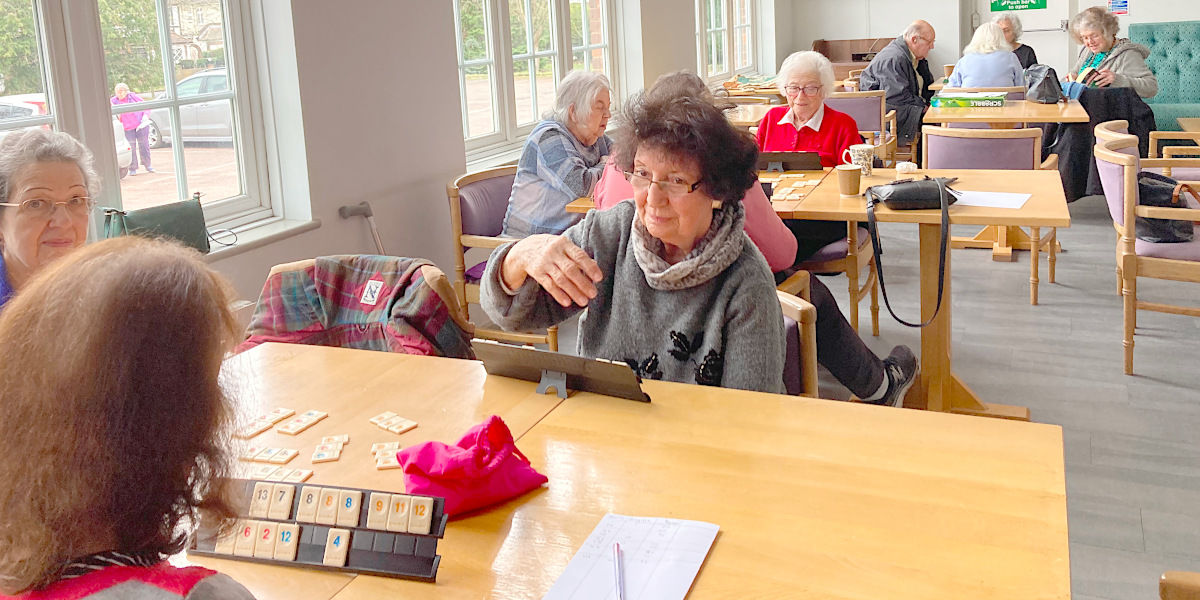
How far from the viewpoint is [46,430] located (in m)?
0.85

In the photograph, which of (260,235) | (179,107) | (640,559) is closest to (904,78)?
(260,235)

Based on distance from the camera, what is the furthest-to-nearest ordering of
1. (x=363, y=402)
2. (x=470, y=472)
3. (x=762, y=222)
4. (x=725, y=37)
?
(x=725, y=37) → (x=762, y=222) → (x=363, y=402) → (x=470, y=472)

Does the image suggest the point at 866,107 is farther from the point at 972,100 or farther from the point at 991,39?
the point at 991,39

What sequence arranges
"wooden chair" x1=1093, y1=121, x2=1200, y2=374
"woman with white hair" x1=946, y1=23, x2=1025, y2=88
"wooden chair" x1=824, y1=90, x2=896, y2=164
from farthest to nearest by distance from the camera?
"woman with white hair" x1=946, y1=23, x2=1025, y2=88
"wooden chair" x1=824, y1=90, x2=896, y2=164
"wooden chair" x1=1093, y1=121, x2=1200, y2=374

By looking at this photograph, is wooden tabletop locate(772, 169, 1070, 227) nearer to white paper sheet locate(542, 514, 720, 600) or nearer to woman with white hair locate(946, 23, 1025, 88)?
white paper sheet locate(542, 514, 720, 600)

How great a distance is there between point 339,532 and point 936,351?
2.68m

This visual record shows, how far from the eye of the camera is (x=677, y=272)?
85.0 inches

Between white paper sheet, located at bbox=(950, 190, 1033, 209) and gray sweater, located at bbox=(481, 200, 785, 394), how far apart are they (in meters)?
1.57

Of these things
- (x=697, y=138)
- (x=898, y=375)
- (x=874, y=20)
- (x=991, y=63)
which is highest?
(x=874, y=20)

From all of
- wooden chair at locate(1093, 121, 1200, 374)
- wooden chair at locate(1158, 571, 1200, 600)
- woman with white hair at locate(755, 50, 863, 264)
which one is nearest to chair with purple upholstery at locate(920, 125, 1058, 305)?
woman with white hair at locate(755, 50, 863, 264)

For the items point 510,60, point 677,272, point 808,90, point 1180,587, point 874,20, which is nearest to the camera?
point 1180,587

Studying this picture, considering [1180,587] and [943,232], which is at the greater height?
[943,232]

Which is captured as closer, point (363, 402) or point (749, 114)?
point (363, 402)

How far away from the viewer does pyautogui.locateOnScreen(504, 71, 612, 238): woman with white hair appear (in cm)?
442
